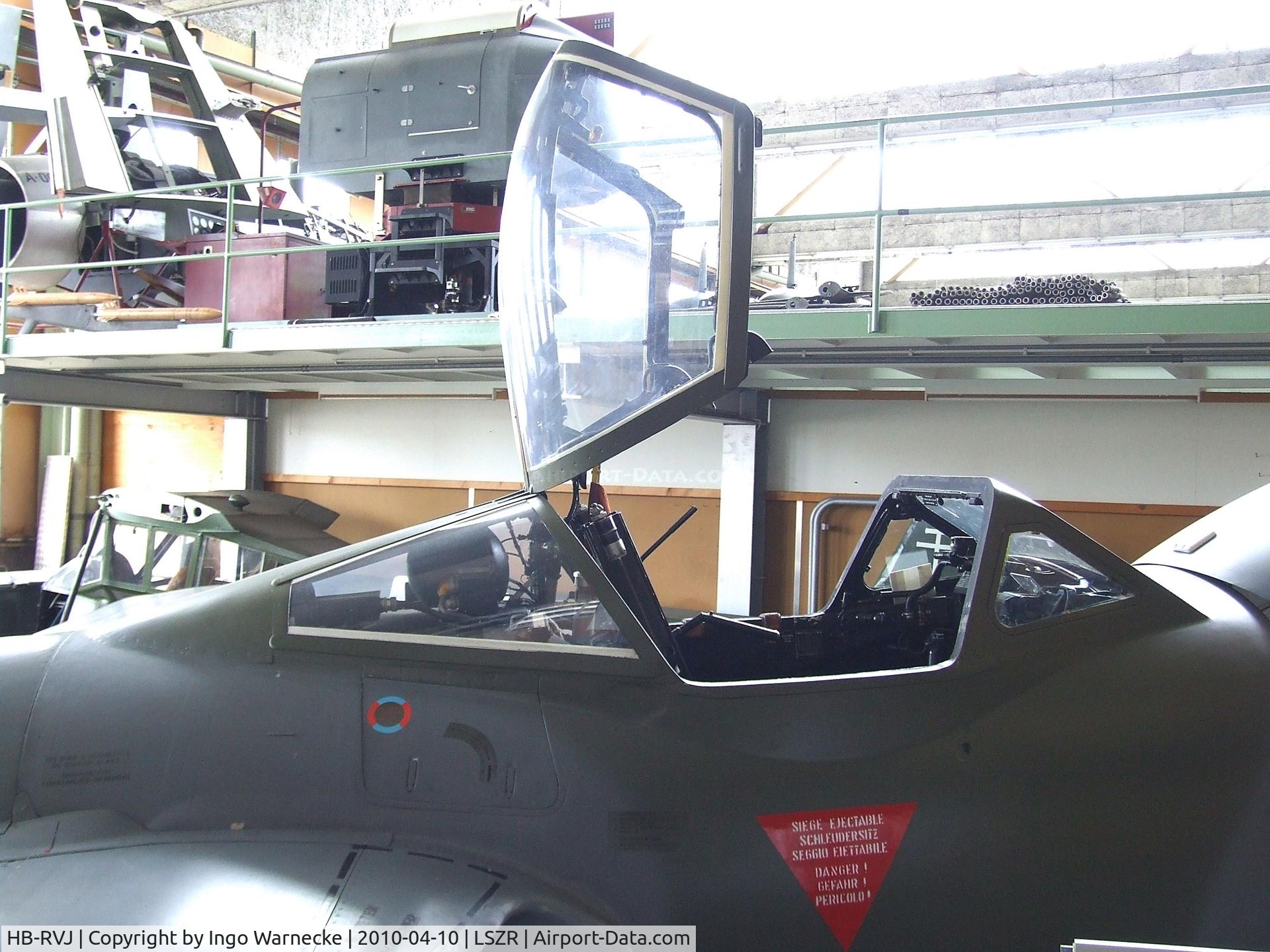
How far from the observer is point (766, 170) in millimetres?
12531

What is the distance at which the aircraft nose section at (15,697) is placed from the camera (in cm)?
230

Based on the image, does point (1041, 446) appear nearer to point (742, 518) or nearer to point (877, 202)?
point (742, 518)

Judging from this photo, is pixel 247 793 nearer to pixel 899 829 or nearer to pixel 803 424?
pixel 899 829

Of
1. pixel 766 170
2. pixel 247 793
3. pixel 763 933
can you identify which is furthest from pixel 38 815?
pixel 766 170

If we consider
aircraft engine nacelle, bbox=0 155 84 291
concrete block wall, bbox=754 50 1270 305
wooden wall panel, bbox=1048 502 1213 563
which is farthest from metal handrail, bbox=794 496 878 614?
aircraft engine nacelle, bbox=0 155 84 291

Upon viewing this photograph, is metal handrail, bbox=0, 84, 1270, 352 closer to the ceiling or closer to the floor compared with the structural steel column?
closer to the ceiling

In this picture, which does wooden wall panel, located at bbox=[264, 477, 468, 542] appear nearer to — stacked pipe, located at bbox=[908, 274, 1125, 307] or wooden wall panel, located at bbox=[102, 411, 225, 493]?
wooden wall panel, located at bbox=[102, 411, 225, 493]

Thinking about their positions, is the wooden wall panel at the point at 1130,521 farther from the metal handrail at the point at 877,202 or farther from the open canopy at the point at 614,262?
the open canopy at the point at 614,262

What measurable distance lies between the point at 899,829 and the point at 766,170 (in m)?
11.4

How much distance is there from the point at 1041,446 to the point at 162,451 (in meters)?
10.1

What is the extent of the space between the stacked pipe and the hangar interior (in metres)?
0.08

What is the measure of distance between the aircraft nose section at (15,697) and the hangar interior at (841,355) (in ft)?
12.0

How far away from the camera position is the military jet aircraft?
2.18 meters

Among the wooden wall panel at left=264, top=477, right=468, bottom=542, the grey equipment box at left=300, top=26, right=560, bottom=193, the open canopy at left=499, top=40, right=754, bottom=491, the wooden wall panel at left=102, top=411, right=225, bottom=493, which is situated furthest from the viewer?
the wooden wall panel at left=102, top=411, right=225, bottom=493
